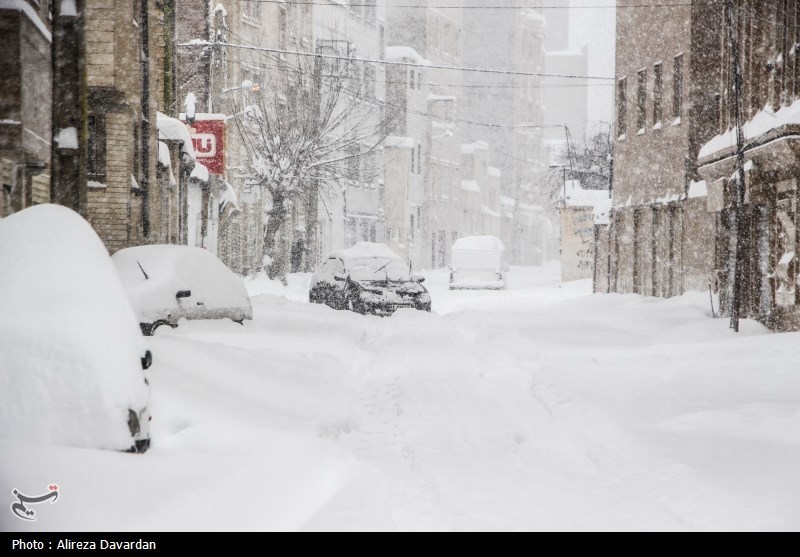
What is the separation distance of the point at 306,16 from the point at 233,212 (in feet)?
48.1

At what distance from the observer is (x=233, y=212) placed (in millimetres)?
45031

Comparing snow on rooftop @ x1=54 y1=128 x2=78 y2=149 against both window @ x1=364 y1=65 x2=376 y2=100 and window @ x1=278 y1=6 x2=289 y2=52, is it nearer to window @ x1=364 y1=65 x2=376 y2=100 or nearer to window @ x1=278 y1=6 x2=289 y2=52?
window @ x1=278 y1=6 x2=289 y2=52

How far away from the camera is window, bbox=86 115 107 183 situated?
76.6ft

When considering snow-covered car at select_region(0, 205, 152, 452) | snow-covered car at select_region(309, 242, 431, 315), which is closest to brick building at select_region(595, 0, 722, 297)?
snow-covered car at select_region(309, 242, 431, 315)

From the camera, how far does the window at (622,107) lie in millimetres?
32188

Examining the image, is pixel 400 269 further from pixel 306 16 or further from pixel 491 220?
pixel 491 220

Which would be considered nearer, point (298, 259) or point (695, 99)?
point (695, 99)

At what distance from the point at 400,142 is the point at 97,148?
42496 mm

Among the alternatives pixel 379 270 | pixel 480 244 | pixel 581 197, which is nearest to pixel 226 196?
pixel 480 244

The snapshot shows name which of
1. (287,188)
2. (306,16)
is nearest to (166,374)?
(287,188)

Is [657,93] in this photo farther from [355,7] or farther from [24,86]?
[355,7]

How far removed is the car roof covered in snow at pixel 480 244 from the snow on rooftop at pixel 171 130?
1749 centimetres

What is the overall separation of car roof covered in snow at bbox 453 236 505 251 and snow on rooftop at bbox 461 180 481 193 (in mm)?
34146

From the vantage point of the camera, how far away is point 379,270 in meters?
25.2
